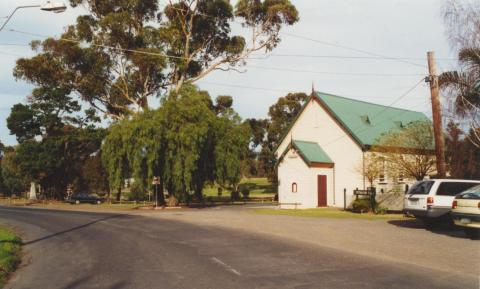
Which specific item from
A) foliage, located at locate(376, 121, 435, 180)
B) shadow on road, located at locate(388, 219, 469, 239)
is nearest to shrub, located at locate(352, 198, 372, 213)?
foliage, located at locate(376, 121, 435, 180)

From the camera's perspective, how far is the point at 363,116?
136ft

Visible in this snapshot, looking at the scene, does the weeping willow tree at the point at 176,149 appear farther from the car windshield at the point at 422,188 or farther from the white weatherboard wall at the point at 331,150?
the car windshield at the point at 422,188

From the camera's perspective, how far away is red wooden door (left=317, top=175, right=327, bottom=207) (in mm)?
37156

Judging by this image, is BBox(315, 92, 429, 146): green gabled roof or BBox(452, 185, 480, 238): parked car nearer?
BBox(452, 185, 480, 238): parked car

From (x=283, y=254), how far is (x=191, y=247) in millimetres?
2920

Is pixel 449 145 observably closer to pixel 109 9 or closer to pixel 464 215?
pixel 464 215

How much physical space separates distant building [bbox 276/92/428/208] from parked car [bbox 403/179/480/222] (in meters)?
15.9

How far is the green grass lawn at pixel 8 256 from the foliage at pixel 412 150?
2262 centimetres

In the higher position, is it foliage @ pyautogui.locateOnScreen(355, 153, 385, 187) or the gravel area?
foliage @ pyautogui.locateOnScreen(355, 153, 385, 187)

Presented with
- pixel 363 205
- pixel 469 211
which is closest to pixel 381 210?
pixel 363 205

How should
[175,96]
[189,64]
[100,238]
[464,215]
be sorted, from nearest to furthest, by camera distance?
[464,215], [100,238], [175,96], [189,64]

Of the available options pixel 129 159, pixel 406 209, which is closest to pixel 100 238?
pixel 406 209

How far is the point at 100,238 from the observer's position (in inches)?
637

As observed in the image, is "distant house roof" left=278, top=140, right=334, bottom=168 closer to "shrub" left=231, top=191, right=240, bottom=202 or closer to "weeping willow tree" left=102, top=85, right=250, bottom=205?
"weeping willow tree" left=102, top=85, right=250, bottom=205
